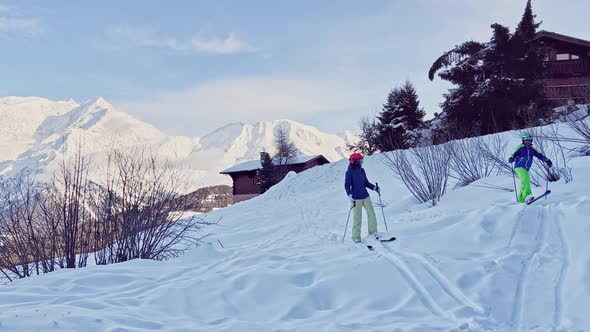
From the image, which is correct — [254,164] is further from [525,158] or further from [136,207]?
[525,158]

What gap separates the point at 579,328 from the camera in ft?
12.5

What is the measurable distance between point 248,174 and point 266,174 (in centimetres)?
501

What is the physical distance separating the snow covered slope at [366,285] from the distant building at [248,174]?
38.2 meters

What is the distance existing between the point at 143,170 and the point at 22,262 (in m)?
2.93

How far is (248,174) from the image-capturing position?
47.4 meters

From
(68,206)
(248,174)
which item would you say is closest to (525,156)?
(68,206)

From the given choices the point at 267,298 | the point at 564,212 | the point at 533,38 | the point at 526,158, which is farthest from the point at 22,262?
the point at 533,38

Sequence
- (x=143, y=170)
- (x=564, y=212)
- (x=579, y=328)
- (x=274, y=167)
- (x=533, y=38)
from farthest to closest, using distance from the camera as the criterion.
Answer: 1. (x=274, y=167)
2. (x=533, y=38)
3. (x=143, y=170)
4. (x=564, y=212)
5. (x=579, y=328)

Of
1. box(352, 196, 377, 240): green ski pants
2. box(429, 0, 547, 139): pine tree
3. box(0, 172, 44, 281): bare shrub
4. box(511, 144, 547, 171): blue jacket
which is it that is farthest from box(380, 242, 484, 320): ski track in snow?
box(429, 0, 547, 139): pine tree

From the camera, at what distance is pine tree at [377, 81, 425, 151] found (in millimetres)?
29828

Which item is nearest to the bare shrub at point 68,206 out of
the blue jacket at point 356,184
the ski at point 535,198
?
the blue jacket at point 356,184

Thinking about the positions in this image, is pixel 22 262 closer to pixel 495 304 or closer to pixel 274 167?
pixel 495 304

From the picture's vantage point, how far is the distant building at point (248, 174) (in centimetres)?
4684

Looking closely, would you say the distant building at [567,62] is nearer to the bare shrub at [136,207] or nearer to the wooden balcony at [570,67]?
the wooden balcony at [570,67]
